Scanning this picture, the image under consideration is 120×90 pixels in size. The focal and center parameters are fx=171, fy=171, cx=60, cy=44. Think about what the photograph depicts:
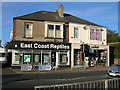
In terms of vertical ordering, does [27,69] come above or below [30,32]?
below

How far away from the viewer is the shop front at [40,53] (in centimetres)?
2325

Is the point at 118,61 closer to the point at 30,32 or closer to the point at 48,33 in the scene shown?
the point at 48,33

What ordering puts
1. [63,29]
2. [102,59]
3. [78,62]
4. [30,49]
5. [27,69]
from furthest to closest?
[102,59]
[78,62]
[63,29]
[30,49]
[27,69]

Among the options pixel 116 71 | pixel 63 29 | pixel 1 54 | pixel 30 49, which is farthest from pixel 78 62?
pixel 116 71

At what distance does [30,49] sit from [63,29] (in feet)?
19.1

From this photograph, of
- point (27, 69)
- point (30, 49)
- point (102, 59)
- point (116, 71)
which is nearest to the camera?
point (116, 71)

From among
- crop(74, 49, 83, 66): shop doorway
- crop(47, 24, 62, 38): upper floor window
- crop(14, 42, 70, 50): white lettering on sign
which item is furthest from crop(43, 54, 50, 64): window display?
crop(74, 49, 83, 66): shop doorway

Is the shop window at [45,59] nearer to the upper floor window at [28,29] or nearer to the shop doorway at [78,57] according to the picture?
the upper floor window at [28,29]

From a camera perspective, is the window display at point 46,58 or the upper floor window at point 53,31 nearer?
the window display at point 46,58

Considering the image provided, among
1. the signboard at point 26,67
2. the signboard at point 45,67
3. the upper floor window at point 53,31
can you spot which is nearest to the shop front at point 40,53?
the upper floor window at point 53,31

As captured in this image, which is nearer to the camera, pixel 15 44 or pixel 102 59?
pixel 15 44

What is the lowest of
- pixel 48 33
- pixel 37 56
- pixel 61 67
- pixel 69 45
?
pixel 61 67

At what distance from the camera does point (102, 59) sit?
1252 inches

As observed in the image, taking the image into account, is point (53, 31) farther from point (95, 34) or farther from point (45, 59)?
point (95, 34)
